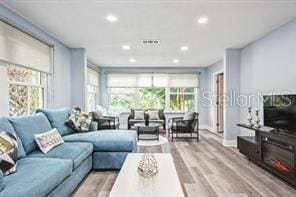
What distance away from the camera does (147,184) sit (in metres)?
2.09

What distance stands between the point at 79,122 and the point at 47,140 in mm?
1184

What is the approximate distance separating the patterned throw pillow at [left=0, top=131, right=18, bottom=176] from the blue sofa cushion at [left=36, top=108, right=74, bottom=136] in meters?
1.37

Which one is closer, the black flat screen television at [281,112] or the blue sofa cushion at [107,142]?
the black flat screen television at [281,112]

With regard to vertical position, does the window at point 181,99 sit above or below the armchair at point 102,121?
above

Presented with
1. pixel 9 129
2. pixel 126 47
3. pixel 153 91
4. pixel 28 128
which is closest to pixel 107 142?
pixel 28 128

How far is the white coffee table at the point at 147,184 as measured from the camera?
1.89 meters

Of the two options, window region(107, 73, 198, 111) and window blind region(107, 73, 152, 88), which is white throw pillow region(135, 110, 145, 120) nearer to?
window region(107, 73, 198, 111)

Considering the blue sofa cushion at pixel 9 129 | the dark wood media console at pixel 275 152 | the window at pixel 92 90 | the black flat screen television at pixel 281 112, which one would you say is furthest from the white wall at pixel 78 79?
the black flat screen television at pixel 281 112

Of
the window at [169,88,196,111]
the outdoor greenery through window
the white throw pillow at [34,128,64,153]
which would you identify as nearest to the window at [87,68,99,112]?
the outdoor greenery through window

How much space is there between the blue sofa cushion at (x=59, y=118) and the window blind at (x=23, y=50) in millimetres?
873

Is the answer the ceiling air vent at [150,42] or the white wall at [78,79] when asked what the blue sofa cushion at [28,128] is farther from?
the ceiling air vent at [150,42]

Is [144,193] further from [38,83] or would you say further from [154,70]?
[154,70]

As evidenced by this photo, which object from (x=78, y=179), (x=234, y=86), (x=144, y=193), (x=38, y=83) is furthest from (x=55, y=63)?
(x=234, y=86)

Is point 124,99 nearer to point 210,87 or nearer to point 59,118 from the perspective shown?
point 210,87
